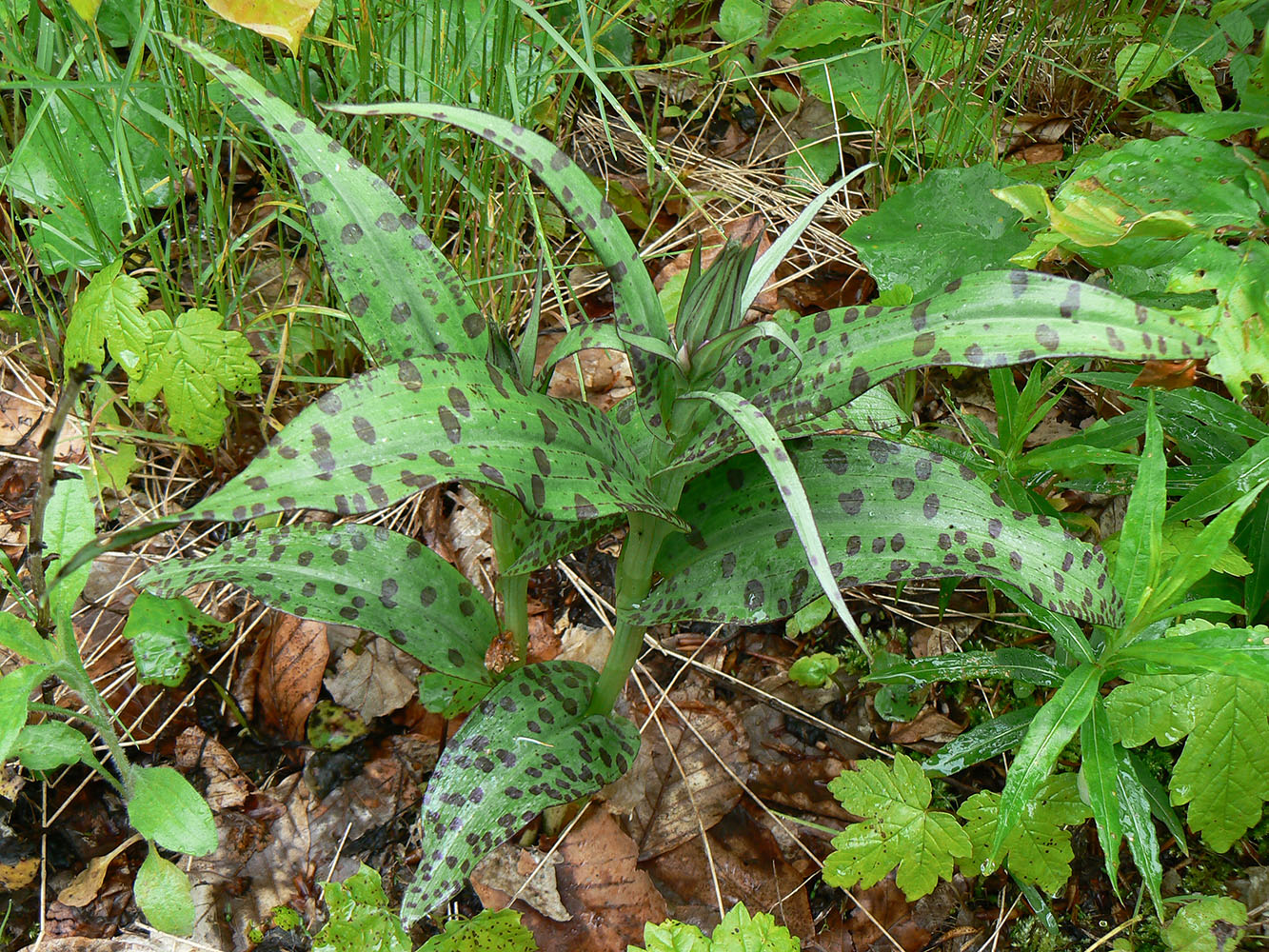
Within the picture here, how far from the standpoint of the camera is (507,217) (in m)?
2.08

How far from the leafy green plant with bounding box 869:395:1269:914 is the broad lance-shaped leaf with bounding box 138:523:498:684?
2.29 ft

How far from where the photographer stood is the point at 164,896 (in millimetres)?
1479

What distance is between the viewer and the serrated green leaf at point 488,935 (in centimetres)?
147

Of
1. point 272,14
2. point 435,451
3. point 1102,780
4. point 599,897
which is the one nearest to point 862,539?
point 1102,780

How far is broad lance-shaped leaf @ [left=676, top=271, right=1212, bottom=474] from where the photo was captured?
3.00 ft

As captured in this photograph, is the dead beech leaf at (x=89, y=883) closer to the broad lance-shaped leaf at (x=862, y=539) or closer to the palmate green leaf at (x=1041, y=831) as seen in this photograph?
the broad lance-shaped leaf at (x=862, y=539)

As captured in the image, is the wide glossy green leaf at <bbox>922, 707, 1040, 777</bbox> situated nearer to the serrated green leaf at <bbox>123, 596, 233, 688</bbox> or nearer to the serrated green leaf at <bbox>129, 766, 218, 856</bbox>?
the serrated green leaf at <bbox>129, 766, 218, 856</bbox>

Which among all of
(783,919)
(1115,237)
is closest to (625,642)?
(783,919)

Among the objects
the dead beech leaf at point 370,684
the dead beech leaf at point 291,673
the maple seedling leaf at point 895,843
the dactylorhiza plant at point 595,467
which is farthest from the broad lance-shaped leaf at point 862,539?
the dead beech leaf at point 291,673

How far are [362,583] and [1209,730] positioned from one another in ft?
4.26

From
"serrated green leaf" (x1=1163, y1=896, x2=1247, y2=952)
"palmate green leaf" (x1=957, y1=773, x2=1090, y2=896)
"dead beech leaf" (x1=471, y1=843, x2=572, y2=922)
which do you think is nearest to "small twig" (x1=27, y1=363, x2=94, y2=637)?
"dead beech leaf" (x1=471, y1=843, x2=572, y2=922)

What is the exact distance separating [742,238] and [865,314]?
0.62 ft

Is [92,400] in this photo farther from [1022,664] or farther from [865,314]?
[1022,664]

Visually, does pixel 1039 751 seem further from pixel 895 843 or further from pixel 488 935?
pixel 488 935
